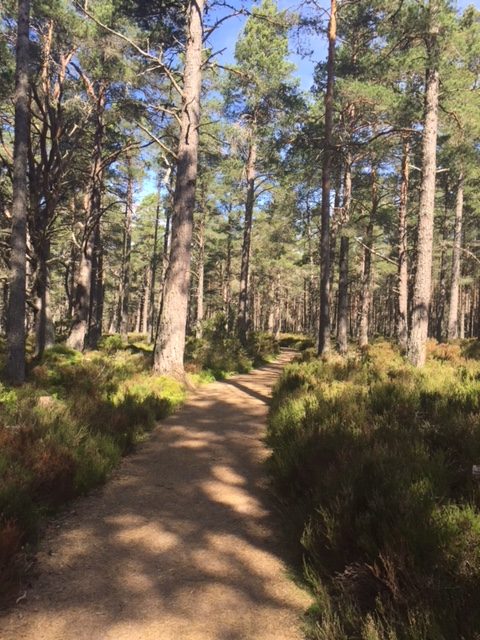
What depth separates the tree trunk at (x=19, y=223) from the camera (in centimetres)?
939

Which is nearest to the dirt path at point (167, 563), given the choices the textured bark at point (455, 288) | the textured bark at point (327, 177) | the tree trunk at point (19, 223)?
the tree trunk at point (19, 223)

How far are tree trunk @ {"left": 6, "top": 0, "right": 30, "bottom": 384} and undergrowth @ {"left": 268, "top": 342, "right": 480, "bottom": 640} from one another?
585cm

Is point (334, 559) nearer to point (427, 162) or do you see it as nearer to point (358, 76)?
point (427, 162)

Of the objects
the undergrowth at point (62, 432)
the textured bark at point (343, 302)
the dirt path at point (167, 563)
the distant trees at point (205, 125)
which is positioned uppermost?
the distant trees at point (205, 125)

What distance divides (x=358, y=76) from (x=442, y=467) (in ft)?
54.0

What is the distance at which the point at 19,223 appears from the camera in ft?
31.6

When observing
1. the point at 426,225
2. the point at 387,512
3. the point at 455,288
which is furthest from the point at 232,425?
the point at 455,288

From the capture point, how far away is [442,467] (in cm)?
406

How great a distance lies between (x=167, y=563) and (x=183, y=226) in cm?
857

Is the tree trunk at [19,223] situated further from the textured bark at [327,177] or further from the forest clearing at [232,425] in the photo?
the textured bark at [327,177]

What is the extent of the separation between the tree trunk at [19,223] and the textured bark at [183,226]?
9.97ft

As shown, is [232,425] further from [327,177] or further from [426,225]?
[327,177]

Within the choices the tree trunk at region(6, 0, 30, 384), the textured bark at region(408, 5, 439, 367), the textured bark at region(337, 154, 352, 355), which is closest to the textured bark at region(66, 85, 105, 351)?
the tree trunk at region(6, 0, 30, 384)

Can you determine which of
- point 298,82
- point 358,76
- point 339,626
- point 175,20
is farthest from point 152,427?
point 298,82
